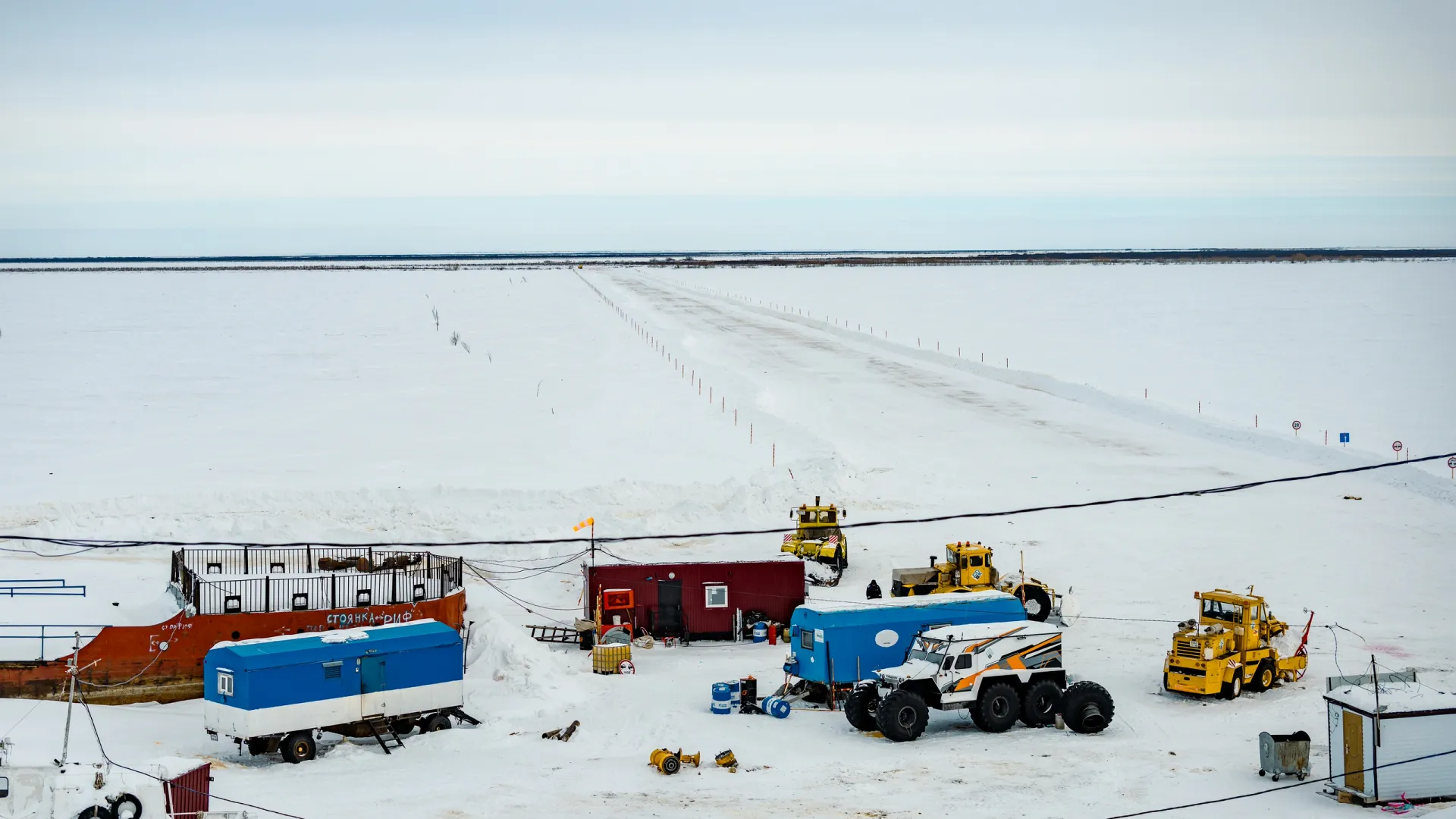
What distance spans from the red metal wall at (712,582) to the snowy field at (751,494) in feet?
2.92

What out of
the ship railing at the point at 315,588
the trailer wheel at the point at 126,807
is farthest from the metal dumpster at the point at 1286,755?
the ship railing at the point at 315,588

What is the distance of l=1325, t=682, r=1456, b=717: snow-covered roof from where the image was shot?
19.2m

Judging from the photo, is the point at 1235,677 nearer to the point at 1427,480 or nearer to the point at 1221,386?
the point at 1427,480

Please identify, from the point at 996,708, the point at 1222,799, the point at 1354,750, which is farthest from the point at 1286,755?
the point at 996,708

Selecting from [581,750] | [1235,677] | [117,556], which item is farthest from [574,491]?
[1235,677]

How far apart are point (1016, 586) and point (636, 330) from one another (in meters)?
69.9

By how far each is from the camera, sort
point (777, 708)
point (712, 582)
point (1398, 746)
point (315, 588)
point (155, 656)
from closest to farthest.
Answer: point (1398, 746)
point (777, 708)
point (155, 656)
point (315, 588)
point (712, 582)

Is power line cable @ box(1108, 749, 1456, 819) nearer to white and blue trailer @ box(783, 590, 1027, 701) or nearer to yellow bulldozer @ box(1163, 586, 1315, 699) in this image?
yellow bulldozer @ box(1163, 586, 1315, 699)

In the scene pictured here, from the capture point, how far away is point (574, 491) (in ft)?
135

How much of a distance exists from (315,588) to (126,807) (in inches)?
488

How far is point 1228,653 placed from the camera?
81.9 feet

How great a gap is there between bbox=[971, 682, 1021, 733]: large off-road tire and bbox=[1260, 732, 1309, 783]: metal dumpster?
4490 millimetres

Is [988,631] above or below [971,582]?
below

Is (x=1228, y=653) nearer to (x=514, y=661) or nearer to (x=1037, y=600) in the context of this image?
(x=1037, y=600)
